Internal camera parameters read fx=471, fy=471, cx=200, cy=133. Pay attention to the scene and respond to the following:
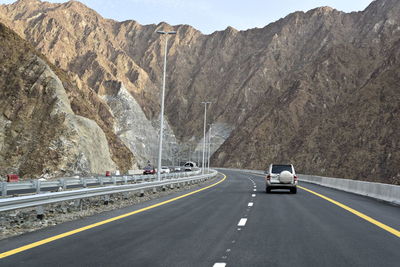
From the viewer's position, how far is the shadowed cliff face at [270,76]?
7912cm

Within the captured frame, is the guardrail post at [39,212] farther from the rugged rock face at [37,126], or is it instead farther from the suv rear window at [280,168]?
the rugged rock face at [37,126]

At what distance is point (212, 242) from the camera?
8648 mm

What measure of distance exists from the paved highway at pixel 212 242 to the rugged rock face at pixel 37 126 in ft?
118

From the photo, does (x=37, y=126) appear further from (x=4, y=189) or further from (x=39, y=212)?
(x=39, y=212)

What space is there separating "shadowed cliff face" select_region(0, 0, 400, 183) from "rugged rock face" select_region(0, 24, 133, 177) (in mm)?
37907

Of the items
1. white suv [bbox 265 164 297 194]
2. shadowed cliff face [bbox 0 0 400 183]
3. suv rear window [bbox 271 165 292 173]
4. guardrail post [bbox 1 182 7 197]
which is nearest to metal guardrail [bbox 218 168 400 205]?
white suv [bbox 265 164 297 194]

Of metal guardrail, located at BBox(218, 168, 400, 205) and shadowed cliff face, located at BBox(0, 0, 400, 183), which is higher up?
shadowed cliff face, located at BBox(0, 0, 400, 183)

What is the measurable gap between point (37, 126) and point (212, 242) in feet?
146

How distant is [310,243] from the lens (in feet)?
28.7

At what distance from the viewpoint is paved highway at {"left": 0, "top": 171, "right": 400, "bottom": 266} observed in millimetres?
7043

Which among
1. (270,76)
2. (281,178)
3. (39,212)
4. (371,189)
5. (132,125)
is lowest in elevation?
(39,212)

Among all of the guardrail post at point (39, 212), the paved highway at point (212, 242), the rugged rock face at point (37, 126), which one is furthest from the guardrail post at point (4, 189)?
the rugged rock face at point (37, 126)

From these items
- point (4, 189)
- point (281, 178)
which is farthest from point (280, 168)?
point (4, 189)

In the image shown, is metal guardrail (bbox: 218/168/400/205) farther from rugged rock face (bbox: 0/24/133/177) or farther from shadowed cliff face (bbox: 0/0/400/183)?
shadowed cliff face (bbox: 0/0/400/183)
